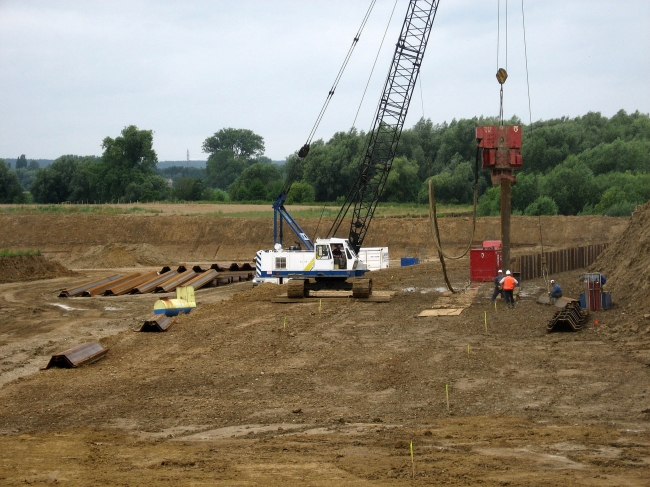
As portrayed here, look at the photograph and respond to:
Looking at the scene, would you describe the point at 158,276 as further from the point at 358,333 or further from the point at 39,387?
the point at 39,387

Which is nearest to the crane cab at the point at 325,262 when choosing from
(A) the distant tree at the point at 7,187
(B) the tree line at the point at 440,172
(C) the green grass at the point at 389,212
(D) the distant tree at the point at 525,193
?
(B) the tree line at the point at 440,172

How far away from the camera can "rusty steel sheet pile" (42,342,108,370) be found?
61.1 feet

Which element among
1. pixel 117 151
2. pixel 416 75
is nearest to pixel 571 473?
pixel 416 75

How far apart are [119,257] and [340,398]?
4324 cm

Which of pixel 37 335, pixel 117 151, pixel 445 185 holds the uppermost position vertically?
pixel 117 151

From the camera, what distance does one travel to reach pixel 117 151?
105m

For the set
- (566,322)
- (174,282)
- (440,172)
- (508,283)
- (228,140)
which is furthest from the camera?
(228,140)

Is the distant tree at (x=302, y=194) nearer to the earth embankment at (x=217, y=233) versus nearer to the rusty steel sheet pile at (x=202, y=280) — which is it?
the earth embankment at (x=217, y=233)

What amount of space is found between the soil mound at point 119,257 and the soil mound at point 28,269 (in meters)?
7.49

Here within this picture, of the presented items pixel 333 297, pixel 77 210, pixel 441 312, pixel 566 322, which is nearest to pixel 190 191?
pixel 77 210

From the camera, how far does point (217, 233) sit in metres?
67.5

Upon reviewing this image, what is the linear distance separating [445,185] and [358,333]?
5278 cm

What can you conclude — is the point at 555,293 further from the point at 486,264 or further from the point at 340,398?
the point at 340,398

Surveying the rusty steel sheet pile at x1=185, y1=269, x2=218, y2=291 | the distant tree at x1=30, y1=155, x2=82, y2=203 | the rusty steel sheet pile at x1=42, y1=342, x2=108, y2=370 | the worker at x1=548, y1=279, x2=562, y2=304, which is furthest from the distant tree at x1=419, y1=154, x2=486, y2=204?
the rusty steel sheet pile at x1=42, y1=342, x2=108, y2=370
